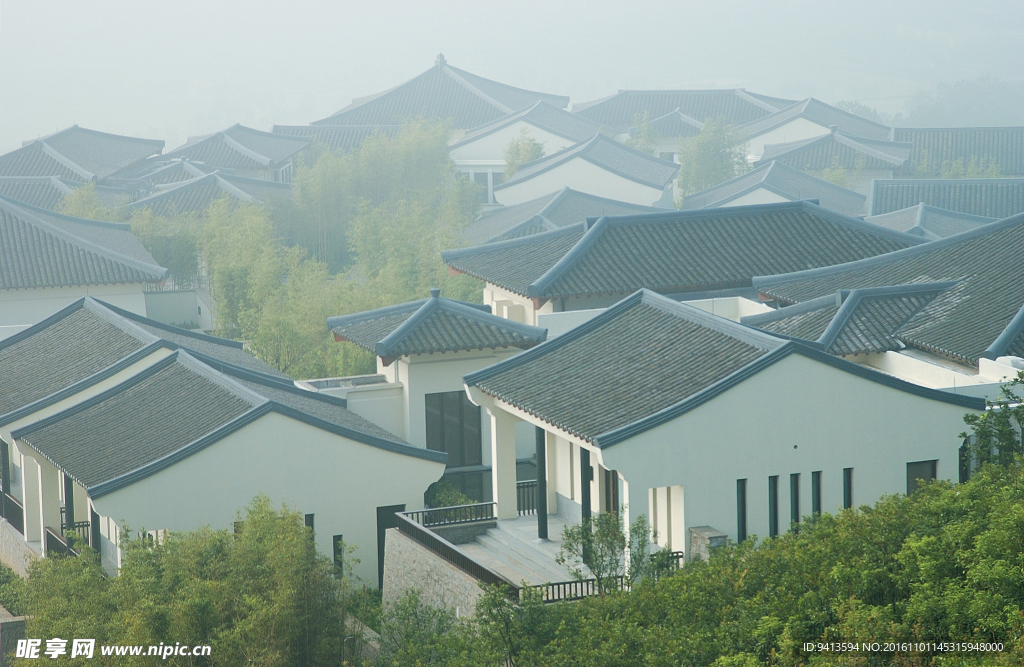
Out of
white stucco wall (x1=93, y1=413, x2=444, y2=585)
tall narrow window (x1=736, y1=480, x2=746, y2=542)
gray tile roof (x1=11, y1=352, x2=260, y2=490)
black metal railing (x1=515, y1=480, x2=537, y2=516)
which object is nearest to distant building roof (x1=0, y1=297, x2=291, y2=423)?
gray tile roof (x1=11, y1=352, x2=260, y2=490)

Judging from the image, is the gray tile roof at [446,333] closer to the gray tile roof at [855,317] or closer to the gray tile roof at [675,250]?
the gray tile roof at [675,250]

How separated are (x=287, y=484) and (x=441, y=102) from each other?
54.7m

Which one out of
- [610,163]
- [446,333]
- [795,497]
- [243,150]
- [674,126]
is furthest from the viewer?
[674,126]

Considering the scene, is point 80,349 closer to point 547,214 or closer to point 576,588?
point 576,588

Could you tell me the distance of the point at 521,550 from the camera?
55.2 feet

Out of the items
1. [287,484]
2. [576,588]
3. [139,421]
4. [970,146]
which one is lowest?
[970,146]

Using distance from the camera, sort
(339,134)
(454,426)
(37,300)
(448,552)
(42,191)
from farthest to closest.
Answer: (339,134) → (42,191) → (37,300) → (454,426) → (448,552)

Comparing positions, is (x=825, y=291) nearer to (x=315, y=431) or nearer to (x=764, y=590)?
(x=315, y=431)

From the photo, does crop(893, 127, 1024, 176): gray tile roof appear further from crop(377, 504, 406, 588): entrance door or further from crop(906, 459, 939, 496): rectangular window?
crop(377, 504, 406, 588): entrance door

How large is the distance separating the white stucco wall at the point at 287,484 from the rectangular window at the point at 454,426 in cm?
276

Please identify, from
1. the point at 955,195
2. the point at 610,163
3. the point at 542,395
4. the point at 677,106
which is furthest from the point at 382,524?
the point at 677,106

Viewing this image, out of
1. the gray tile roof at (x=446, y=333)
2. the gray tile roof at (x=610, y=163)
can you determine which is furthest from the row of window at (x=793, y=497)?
the gray tile roof at (x=610, y=163)

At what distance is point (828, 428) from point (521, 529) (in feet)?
15.4

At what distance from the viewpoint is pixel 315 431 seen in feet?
58.2
